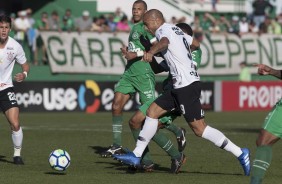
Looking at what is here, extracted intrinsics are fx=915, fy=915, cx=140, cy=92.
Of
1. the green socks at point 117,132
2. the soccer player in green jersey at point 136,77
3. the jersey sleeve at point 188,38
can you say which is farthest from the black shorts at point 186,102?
the green socks at point 117,132

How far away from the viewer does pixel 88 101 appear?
32281mm

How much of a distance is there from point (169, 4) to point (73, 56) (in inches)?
310

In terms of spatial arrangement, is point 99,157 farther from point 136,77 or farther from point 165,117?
point 165,117

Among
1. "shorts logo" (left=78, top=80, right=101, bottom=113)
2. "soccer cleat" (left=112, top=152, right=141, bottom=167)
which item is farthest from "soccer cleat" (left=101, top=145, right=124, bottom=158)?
"shorts logo" (left=78, top=80, right=101, bottom=113)

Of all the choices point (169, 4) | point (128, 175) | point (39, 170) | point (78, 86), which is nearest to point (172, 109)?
point (128, 175)

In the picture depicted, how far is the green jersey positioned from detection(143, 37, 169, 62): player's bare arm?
2893mm

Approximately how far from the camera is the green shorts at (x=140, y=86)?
16.7 m

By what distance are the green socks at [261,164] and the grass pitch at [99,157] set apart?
7.24 feet

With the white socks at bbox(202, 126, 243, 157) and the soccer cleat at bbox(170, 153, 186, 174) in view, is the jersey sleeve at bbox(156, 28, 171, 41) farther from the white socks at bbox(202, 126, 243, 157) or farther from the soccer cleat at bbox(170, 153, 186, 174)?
the soccer cleat at bbox(170, 153, 186, 174)

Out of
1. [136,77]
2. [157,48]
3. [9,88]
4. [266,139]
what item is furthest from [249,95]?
[266,139]

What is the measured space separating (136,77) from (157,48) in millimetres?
3511

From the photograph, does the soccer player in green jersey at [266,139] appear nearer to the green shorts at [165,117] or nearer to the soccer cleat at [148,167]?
the green shorts at [165,117]

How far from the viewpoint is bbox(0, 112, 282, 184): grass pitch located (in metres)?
13.6

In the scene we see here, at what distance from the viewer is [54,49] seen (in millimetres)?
33375
